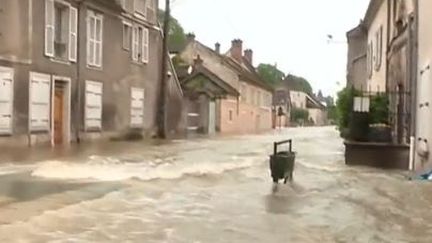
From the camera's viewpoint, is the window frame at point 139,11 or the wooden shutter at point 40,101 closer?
the wooden shutter at point 40,101

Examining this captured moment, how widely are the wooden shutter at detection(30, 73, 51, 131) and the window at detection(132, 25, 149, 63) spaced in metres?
10.3

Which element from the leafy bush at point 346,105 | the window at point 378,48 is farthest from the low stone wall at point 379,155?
the window at point 378,48

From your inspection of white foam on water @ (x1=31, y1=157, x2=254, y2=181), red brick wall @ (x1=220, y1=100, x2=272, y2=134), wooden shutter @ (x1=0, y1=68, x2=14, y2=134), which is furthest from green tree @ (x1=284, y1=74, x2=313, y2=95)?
white foam on water @ (x1=31, y1=157, x2=254, y2=181)

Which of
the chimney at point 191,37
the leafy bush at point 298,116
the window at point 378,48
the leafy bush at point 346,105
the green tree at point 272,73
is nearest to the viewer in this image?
the leafy bush at point 346,105

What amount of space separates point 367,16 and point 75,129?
19226mm

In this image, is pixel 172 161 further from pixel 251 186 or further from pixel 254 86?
pixel 254 86

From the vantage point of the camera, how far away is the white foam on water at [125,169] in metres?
17.0

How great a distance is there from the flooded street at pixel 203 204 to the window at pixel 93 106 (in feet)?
42.2

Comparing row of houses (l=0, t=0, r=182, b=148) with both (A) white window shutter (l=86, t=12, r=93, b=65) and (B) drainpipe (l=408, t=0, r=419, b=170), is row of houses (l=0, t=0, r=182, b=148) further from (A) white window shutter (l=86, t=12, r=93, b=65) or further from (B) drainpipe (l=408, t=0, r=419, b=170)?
(B) drainpipe (l=408, t=0, r=419, b=170)

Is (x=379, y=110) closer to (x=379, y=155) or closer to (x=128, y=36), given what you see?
(x=379, y=155)

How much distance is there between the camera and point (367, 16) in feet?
144

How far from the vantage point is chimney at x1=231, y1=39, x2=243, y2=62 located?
3393 inches

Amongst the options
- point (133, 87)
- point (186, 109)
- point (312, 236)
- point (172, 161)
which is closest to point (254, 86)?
point (186, 109)

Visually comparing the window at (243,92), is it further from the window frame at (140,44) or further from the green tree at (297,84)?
the green tree at (297,84)
